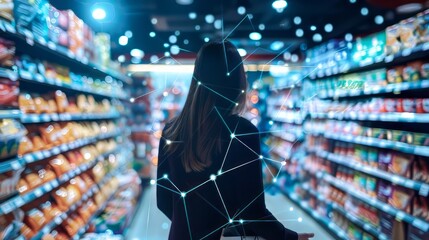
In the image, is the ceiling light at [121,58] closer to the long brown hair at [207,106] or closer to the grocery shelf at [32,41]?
the grocery shelf at [32,41]

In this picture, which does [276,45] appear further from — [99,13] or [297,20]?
[99,13]

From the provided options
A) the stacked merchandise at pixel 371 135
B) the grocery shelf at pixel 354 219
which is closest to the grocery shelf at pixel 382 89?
the stacked merchandise at pixel 371 135

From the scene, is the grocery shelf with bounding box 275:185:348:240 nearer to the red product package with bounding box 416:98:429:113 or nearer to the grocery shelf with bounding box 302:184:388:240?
the grocery shelf with bounding box 302:184:388:240

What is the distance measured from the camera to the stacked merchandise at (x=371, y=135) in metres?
2.72

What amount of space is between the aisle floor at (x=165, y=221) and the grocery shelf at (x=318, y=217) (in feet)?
0.21

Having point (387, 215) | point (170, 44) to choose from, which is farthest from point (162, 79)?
point (387, 215)

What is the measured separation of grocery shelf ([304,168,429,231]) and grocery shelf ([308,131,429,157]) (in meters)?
0.48

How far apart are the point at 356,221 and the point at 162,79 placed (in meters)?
2.42

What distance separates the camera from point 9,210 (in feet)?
6.12

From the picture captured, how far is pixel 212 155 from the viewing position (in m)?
1.62

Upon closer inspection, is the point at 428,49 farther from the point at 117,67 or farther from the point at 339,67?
the point at 117,67

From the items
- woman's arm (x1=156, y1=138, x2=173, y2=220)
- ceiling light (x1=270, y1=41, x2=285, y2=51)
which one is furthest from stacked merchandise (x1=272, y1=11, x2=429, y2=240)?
woman's arm (x1=156, y1=138, x2=173, y2=220)

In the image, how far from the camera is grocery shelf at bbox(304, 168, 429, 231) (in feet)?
8.68

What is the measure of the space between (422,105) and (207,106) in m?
1.92
